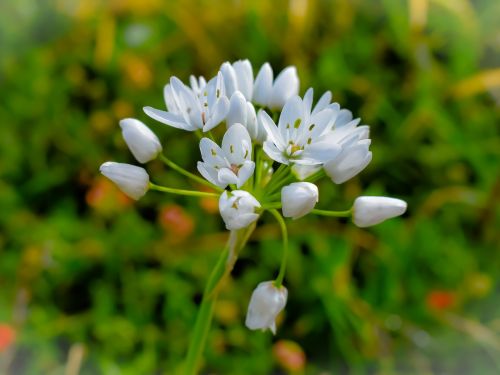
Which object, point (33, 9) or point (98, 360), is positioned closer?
point (98, 360)

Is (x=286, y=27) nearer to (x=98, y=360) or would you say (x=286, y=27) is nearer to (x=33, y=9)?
(x=33, y=9)

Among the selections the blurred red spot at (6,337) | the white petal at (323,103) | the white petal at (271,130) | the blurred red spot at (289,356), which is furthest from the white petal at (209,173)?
the blurred red spot at (6,337)

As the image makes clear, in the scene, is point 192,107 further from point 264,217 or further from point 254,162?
point 264,217

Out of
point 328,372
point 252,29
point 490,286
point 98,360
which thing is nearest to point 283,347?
point 328,372

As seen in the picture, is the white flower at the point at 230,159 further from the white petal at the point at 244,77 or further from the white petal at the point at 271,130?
the white petal at the point at 244,77

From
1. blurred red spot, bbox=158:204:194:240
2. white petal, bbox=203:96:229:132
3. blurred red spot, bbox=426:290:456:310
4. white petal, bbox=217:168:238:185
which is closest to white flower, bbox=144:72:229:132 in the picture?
white petal, bbox=203:96:229:132

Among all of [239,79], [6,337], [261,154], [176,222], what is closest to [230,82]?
[239,79]
